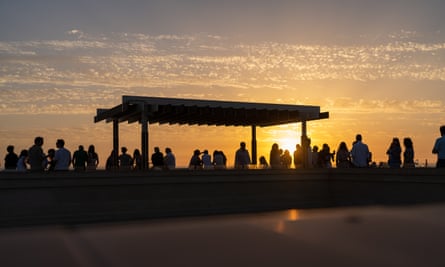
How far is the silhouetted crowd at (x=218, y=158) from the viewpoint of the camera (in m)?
17.0

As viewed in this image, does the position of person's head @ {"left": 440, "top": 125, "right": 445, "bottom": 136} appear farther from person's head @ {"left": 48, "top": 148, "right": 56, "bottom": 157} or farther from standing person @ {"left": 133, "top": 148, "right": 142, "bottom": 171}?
person's head @ {"left": 48, "top": 148, "right": 56, "bottom": 157}

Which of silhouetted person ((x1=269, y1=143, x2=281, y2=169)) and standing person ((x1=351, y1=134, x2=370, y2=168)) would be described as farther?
silhouetted person ((x1=269, y1=143, x2=281, y2=169))

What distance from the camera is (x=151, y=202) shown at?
18938 millimetres

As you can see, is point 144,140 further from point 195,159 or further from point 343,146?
point 343,146

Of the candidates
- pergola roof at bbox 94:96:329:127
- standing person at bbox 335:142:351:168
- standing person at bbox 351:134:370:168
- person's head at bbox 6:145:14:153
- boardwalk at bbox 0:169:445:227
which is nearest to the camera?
boardwalk at bbox 0:169:445:227

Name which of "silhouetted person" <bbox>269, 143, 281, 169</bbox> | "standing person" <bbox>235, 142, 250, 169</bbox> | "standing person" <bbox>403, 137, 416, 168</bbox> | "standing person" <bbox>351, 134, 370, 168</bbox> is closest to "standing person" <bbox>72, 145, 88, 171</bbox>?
"standing person" <bbox>235, 142, 250, 169</bbox>

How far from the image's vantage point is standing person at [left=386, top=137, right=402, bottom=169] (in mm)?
18172

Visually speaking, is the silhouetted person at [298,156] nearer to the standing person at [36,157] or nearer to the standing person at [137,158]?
the standing person at [137,158]

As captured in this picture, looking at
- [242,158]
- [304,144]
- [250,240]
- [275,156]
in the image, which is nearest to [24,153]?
[242,158]

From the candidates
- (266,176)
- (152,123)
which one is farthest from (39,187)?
(152,123)

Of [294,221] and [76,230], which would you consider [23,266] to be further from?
[294,221]

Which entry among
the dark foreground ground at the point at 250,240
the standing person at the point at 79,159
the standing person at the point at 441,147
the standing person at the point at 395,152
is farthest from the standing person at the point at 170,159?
the dark foreground ground at the point at 250,240

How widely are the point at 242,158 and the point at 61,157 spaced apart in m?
7.10

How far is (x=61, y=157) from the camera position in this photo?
17.2 meters
